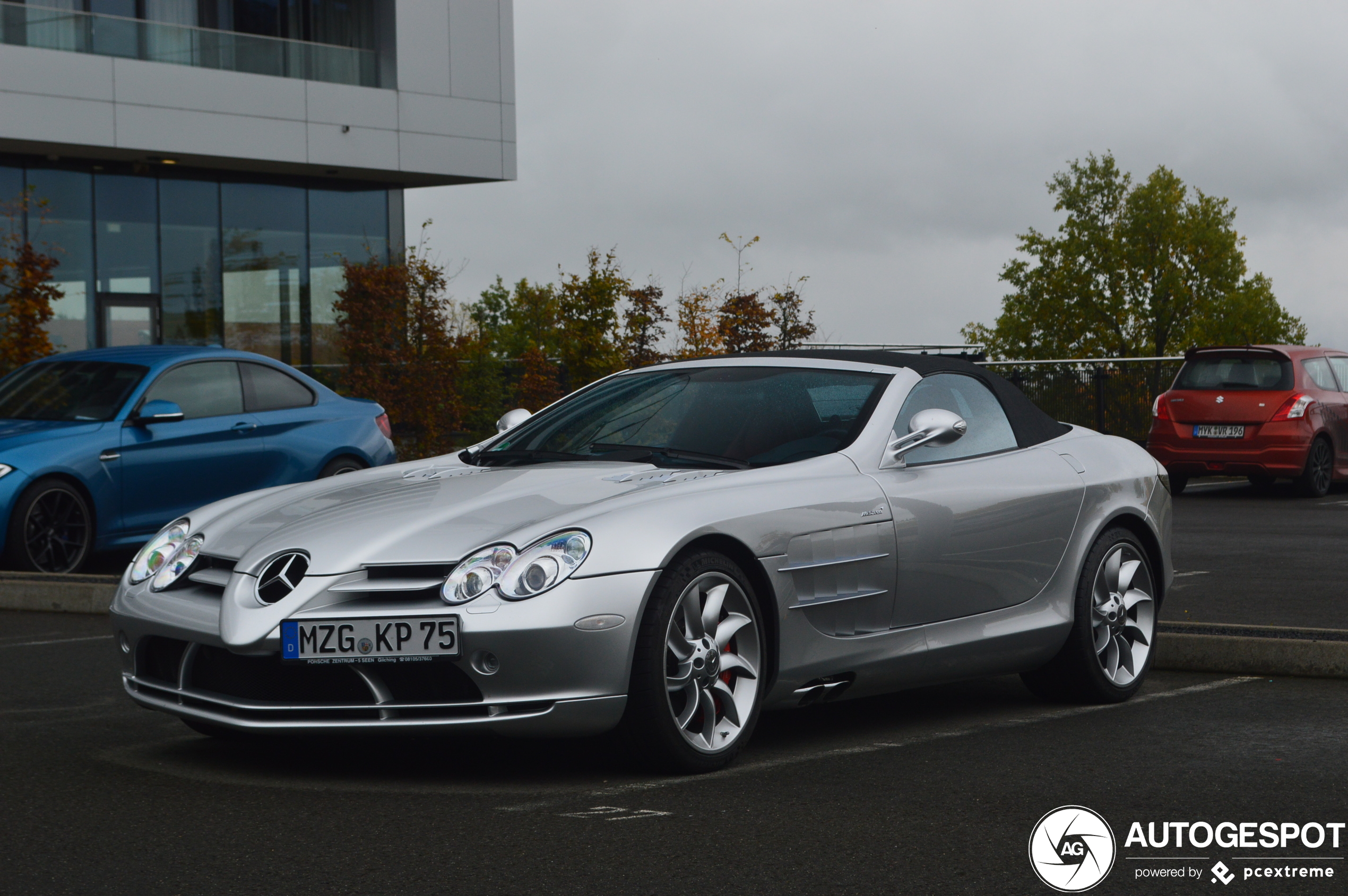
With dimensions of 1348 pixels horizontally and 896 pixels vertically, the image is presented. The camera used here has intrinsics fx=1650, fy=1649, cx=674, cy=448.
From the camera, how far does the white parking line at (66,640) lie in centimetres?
824

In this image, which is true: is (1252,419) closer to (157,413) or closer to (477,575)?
(157,413)

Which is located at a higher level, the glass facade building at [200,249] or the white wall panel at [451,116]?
the white wall panel at [451,116]

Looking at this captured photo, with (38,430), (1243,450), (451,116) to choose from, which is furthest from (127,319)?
(1243,450)

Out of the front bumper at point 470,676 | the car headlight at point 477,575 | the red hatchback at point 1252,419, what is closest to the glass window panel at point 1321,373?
the red hatchback at point 1252,419

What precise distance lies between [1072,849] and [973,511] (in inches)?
77.1

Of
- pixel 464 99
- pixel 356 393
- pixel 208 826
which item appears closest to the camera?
pixel 208 826

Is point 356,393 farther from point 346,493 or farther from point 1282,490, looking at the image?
point 346,493

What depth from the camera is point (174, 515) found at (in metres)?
11.4

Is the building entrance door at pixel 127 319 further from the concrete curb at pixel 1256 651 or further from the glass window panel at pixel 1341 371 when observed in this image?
the concrete curb at pixel 1256 651

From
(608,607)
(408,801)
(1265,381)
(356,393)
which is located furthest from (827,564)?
(356,393)

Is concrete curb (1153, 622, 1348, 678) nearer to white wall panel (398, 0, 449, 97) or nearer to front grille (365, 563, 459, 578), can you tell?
front grille (365, 563, 459, 578)

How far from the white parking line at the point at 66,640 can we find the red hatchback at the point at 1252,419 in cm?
1220

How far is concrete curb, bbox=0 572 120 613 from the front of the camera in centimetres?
953

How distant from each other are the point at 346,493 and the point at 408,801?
4.23 ft
